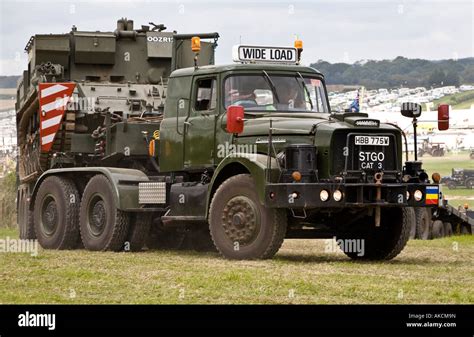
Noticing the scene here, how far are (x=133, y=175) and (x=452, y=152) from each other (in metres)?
76.6

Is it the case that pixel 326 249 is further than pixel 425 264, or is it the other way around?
pixel 326 249

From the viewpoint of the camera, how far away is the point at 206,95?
56.7ft

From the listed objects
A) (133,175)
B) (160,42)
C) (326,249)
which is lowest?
(326,249)

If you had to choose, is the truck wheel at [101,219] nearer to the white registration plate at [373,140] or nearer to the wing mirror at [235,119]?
the wing mirror at [235,119]

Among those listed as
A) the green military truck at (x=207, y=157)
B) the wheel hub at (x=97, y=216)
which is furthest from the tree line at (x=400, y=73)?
the wheel hub at (x=97, y=216)

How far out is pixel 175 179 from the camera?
59.3 feet

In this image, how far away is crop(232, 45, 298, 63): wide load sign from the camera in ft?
56.6

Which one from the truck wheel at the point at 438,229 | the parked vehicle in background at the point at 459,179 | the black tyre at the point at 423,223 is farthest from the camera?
the parked vehicle in background at the point at 459,179

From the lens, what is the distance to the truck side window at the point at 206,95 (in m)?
17.1

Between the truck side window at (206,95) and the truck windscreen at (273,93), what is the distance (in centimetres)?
25

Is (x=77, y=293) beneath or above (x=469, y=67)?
beneath

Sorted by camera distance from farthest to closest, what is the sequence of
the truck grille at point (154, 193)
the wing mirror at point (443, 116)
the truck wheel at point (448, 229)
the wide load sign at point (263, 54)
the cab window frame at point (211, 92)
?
the truck wheel at point (448, 229)
the truck grille at point (154, 193)
the wide load sign at point (263, 54)
the cab window frame at point (211, 92)
the wing mirror at point (443, 116)
